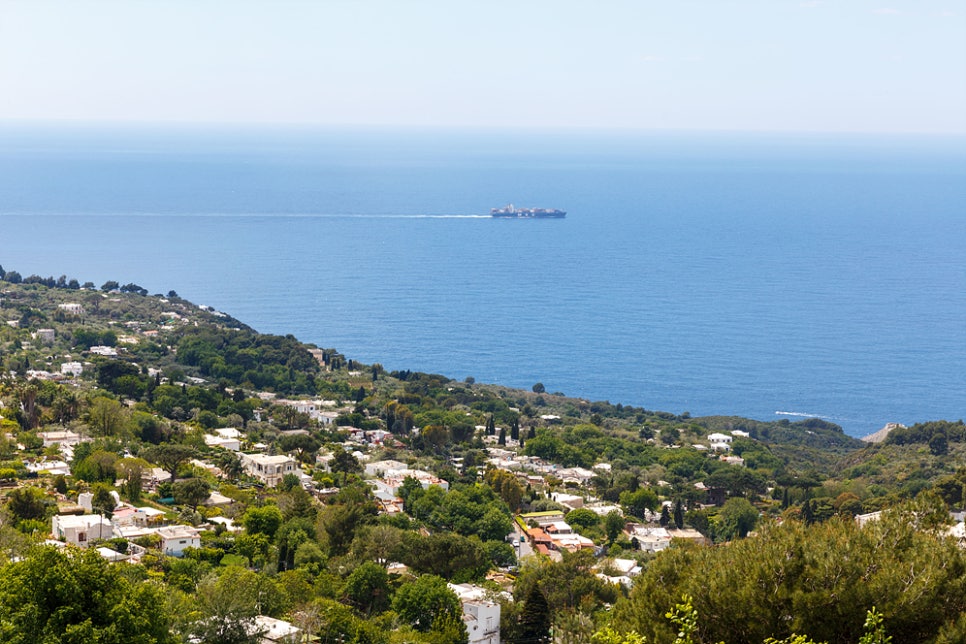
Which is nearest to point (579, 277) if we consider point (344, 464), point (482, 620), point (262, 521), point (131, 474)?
point (344, 464)

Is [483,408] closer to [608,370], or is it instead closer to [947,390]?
[608,370]

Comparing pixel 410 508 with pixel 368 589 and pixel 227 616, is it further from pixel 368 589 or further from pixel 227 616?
pixel 227 616

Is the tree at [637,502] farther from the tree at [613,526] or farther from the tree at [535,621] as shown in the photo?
the tree at [535,621]

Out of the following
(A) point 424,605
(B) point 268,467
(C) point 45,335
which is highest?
(A) point 424,605

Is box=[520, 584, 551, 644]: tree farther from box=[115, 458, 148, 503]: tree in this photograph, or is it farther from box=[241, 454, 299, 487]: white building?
box=[241, 454, 299, 487]: white building

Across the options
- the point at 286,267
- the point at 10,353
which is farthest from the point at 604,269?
the point at 10,353

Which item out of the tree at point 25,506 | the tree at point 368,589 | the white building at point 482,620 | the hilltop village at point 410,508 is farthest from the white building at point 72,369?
the white building at point 482,620

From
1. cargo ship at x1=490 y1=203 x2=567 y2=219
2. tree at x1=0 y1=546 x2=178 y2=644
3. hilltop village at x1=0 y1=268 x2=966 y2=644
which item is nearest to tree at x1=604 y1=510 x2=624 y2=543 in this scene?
hilltop village at x1=0 y1=268 x2=966 y2=644
